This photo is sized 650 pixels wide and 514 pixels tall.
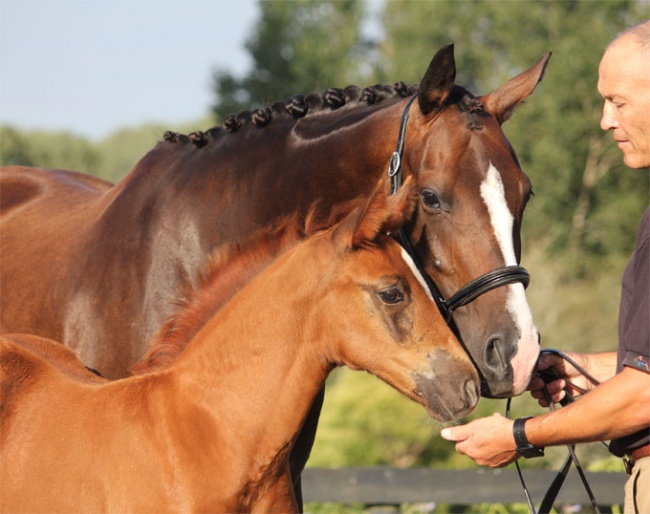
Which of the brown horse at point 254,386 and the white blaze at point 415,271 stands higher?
the white blaze at point 415,271

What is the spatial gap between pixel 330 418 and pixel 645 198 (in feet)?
56.7

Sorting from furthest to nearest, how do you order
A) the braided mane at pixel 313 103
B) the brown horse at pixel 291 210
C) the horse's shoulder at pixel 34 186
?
1. the horse's shoulder at pixel 34 186
2. the braided mane at pixel 313 103
3. the brown horse at pixel 291 210

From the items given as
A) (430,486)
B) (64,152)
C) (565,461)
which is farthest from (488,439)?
(64,152)

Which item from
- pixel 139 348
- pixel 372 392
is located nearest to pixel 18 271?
pixel 139 348

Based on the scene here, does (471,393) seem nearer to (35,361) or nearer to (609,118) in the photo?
(609,118)

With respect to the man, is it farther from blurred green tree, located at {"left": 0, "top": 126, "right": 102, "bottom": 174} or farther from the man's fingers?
blurred green tree, located at {"left": 0, "top": 126, "right": 102, "bottom": 174}

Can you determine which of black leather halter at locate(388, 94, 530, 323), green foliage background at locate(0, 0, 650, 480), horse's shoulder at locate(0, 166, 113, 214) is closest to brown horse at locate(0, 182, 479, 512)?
black leather halter at locate(388, 94, 530, 323)

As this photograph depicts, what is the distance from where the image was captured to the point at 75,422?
11.3ft

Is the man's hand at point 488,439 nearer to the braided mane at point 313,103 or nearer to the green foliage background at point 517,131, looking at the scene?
the braided mane at point 313,103

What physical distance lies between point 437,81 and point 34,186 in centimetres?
307

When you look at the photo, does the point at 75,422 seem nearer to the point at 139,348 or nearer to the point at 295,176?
the point at 139,348

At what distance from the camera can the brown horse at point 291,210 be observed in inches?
142

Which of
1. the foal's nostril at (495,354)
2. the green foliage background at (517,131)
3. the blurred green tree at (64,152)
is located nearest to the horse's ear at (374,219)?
the foal's nostril at (495,354)

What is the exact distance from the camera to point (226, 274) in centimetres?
354
